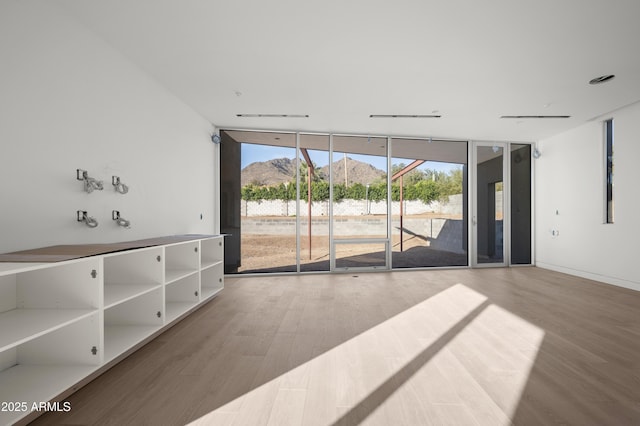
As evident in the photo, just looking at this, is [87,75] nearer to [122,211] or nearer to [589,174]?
[122,211]

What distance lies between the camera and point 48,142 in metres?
2.10

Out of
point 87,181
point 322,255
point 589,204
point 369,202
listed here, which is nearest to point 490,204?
point 589,204

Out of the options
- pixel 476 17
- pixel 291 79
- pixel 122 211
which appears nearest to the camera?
pixel 476 17

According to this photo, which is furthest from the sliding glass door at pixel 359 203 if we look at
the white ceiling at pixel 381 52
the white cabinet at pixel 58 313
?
the white cabinet at pixel 58 313

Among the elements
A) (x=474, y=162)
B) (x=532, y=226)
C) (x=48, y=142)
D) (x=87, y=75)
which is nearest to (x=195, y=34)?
(x=87, y=75)

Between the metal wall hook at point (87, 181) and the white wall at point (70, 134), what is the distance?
38 millimetres

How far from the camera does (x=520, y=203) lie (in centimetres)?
618

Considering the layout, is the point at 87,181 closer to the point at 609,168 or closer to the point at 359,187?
the point at 359,187

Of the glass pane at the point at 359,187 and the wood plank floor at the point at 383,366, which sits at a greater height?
the glass pane at the point at 359,187

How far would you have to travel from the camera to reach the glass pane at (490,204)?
6055mm

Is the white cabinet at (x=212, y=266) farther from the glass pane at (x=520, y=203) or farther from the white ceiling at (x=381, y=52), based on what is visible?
the glass pane at (x=520, y=203)

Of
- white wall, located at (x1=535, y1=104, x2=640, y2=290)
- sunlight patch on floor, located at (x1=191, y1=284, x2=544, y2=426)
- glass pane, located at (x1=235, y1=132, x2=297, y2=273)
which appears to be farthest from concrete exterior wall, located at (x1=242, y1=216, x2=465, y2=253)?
sunlight patch on floor, located at (x1=191, y1=284, x2=544, y2=426)

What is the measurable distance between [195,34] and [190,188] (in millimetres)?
2212

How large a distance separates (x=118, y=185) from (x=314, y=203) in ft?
10.8
